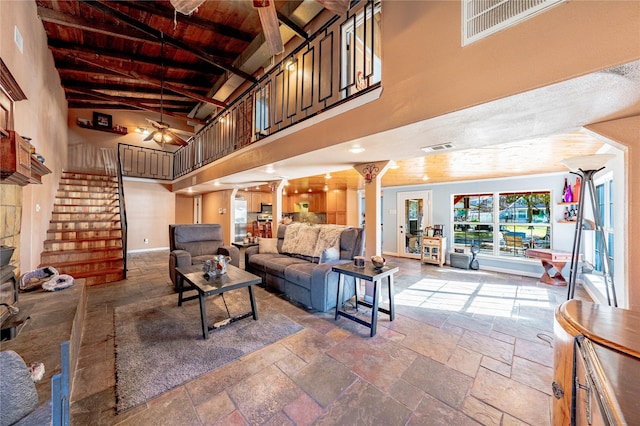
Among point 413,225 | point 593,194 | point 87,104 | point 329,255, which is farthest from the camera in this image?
point 87,104

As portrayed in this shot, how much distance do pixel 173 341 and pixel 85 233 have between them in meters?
4.06

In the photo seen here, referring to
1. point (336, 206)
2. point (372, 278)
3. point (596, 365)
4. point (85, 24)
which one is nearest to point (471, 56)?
point (596, 365)

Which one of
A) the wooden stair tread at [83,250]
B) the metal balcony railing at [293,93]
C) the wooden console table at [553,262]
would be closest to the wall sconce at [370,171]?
the metal balcony railing at [293,93]

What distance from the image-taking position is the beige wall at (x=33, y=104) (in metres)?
2.58

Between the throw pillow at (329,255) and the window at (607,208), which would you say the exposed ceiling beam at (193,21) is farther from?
the window at (607,208)

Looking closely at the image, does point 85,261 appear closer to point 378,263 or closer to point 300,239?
point 300,239

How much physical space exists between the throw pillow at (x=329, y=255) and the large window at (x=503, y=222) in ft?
14.6

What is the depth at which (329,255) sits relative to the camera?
3.39m

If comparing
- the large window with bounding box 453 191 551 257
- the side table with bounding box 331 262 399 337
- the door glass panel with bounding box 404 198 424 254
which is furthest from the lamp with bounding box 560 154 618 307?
the door glass panel with bounding box 404 198 424 254

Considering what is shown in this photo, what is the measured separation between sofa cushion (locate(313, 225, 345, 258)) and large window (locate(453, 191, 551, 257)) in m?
4.26

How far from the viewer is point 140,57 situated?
525 cm

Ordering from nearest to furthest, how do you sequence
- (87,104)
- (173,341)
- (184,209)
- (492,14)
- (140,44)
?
(492,14) < (173,341) < (140,44) < (87,104) < (184,209)

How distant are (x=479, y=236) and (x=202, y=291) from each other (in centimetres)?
647

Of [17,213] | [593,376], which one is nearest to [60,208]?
[17,213]
